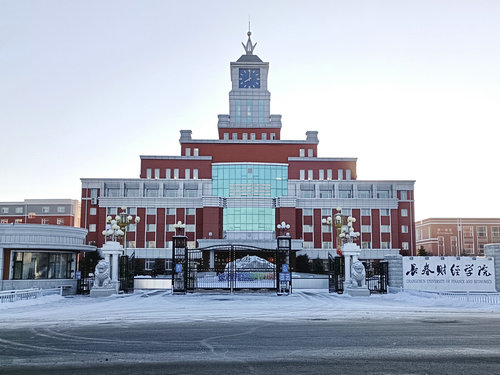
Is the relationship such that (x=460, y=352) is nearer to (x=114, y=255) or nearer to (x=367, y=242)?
(x=114, y=255)

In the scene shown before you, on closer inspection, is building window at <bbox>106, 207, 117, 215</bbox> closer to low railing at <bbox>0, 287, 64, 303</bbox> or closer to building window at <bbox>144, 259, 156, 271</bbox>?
building window at <bbox>144, 259, 156, 271</bbox>

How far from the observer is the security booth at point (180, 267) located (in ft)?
104

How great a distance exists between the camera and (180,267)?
31859 mm

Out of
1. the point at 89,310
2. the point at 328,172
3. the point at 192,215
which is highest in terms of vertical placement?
the point at 328,172

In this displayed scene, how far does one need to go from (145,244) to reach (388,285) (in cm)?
4495

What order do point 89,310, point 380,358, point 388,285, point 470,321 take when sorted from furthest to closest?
point 388,285
point 89,310
point 470,321
point 380,358

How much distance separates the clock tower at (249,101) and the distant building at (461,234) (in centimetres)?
5536

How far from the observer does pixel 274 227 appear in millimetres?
70938

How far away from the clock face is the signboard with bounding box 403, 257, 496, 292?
61434 mm

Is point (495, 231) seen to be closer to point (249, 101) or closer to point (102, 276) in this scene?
point (249, 101)

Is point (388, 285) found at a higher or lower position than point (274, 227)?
lower

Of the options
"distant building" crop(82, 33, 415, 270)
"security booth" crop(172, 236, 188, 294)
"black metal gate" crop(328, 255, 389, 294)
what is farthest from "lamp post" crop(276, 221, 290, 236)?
"security booth" crop(172, 236, 188, 294)

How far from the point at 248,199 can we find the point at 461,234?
6602 centimetres

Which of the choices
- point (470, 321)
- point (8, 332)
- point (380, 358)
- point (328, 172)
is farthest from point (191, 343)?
point (328, 172)
